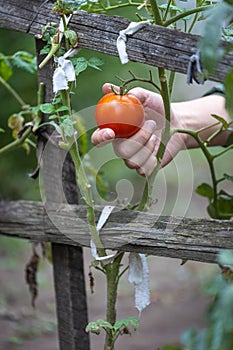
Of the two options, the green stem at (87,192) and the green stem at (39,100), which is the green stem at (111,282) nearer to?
the green stem at (87,192)

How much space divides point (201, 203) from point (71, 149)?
4460 millimetres

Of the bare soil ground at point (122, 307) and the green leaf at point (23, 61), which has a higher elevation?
the green leaf at point (23, 61)

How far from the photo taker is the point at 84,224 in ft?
4.23

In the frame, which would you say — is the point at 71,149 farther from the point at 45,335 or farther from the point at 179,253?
the point at 45,335

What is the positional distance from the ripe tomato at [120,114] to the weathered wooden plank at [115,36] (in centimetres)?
8

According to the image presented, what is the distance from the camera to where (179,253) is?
114cm

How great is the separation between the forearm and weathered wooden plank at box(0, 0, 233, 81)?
44 cm

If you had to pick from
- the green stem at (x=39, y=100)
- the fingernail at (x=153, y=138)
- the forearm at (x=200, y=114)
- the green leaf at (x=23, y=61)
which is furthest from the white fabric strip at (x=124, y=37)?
the green leaf at (x=23, y=61)

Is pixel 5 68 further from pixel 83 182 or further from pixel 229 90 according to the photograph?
pixel 229 90

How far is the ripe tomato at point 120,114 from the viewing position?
1.11 metres

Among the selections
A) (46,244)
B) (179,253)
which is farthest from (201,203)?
(179,253)

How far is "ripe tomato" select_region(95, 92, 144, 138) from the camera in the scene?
111cm

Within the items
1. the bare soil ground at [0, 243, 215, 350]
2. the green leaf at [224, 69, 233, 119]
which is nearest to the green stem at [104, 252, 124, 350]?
the green leaf at [224, 69, 233, 119]

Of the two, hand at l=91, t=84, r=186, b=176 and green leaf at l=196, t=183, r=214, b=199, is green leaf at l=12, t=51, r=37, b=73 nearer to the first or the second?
hand at l=91, t=84, r=186, b=176
